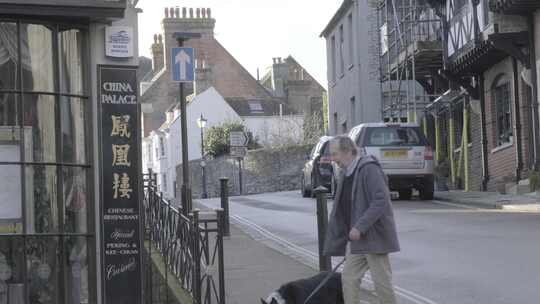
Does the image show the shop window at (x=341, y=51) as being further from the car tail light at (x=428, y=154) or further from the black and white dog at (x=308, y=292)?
the black and white dog at (x=308, y=292)

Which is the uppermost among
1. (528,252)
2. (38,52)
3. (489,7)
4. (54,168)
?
(489,7)

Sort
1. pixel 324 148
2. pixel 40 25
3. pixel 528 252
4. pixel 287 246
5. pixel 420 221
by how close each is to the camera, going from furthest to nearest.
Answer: pixel 324 148 → pixel 420 221 → pixel 287 246 → pixel 528 252 → pixel 40 25

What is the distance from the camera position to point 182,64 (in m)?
13.6

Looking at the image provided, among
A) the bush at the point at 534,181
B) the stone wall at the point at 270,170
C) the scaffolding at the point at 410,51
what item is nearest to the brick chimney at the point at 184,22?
the stone wall at the point at 270,170

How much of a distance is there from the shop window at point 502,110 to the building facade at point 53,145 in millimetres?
17571

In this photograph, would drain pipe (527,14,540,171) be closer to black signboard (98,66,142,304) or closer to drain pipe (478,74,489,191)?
drain pipe (478,74,489,191)

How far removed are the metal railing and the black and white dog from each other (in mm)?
924

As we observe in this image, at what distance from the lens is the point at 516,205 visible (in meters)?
18.1

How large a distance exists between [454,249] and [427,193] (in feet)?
34.2

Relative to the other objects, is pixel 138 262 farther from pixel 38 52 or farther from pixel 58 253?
pixel 38 52

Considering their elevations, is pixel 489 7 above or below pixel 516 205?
above

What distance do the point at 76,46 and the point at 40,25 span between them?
0.38m

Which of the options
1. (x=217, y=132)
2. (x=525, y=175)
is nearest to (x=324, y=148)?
(x=525, y=175)

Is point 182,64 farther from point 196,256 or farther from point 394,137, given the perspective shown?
point 394,137
